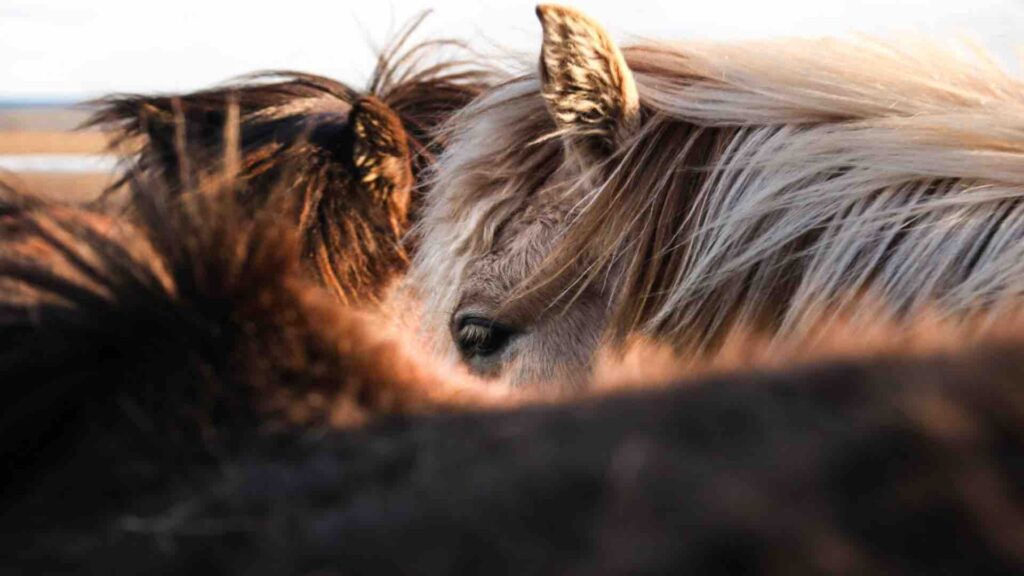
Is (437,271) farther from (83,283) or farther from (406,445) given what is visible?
(406,445)

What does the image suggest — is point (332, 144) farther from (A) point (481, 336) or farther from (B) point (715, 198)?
(B) point (715, 198)

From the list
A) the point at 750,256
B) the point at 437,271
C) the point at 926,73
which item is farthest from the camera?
the point at 437,271

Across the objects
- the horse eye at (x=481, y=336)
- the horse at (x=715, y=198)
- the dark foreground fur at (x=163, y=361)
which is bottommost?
the horse eye at (x=481, y=336)

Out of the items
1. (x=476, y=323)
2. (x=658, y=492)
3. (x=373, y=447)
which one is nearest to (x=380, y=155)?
(x=476, y=323)

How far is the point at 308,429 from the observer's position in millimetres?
839

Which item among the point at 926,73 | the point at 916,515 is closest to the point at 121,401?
the point at 916,515

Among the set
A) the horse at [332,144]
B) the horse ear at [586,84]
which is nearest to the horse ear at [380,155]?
the horse at [332,144]

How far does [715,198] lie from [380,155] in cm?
143

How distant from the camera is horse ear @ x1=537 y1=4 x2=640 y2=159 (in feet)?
6.50

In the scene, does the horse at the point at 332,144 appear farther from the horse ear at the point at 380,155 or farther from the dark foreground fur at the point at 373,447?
the dark foreground fur at the point at 373,447

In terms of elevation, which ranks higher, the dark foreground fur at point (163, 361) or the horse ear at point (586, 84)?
the dark foreground fur at point (163, 361)

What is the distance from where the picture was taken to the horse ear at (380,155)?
307 cm

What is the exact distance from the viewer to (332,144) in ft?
10.2

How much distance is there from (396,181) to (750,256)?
61.4 inches
